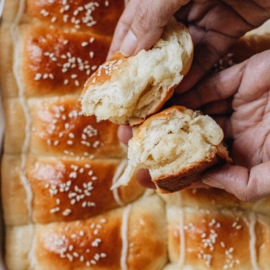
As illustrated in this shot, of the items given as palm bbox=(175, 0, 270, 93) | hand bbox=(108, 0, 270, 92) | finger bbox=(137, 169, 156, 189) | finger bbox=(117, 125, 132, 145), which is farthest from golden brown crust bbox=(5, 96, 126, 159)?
palm bbox=(175, 0, 270, 93)

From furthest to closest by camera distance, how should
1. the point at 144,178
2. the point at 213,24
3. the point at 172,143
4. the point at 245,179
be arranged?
the point at 144,178 → the point at 213,24 → the point at 245,179 → the point at 172,143

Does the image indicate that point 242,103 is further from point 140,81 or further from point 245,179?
point 140,81

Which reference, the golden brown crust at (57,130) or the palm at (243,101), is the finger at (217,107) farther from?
the golden brown crust at (57,130)

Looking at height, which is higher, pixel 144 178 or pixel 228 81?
pixel 228 81

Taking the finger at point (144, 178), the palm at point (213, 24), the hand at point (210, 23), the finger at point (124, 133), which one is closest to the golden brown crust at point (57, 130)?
the finger at point (124, 133)

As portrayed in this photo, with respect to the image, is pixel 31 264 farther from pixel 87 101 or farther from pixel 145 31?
pixel 145 31

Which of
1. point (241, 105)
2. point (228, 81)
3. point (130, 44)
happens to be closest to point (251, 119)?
point (241, 105)
